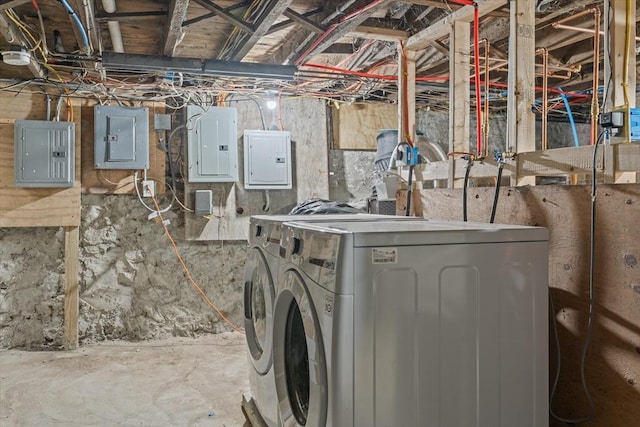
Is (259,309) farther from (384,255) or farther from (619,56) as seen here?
(619,56)

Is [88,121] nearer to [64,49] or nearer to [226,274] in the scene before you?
[64,49]

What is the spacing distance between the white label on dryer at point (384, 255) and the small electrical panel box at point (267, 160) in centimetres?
288

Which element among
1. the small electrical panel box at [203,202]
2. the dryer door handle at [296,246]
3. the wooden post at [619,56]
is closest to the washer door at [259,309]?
the dryer door handle at [296,246]

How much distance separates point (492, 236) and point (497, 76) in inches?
117

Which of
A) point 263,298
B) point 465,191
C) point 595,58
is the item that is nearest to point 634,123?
point 465,191

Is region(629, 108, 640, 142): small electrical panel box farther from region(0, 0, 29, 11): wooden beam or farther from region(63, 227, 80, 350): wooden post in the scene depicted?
region(63, 227, 80, 350): wooden post

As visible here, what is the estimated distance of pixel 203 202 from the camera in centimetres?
401

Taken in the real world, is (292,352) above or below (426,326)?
below

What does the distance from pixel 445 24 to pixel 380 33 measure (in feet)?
1.37

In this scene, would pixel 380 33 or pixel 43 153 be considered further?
pixel 43 153

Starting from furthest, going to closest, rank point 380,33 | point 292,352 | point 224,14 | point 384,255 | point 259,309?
1. point 380,33
2. point 224,14
3. point 259,309
4. point 292,352
5. point 384,255

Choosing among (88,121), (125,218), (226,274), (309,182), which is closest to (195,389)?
(226,274)

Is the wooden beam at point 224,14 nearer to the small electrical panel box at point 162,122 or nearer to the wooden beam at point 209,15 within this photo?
the wooden beam at point 209,15

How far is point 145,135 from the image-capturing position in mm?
3867
